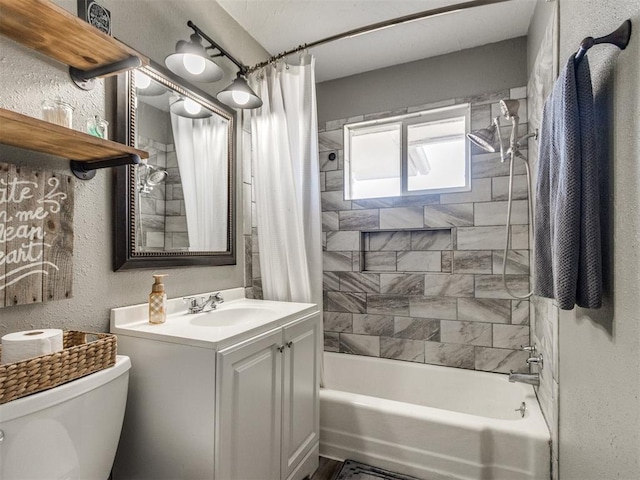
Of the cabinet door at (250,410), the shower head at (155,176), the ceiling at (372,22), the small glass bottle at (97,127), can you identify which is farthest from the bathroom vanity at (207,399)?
the ceiling at (372,22)

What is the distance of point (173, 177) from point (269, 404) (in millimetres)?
1152

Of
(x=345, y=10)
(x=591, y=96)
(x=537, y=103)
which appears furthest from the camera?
(x=345, y=10)

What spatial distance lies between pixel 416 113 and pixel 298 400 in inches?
84.4

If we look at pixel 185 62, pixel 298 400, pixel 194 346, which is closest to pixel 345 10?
pixel 185 62

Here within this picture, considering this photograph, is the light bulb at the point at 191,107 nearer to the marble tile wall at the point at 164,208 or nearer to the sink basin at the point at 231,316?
the marble tile wall at the point at 164,208

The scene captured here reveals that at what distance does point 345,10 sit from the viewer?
78.6 inches

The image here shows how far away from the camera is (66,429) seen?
911 millimetres

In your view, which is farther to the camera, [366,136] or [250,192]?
[366,136]

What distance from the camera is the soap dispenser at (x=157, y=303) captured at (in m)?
1.39

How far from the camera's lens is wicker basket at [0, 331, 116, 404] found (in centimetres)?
82

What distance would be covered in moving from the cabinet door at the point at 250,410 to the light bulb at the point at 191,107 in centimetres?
124

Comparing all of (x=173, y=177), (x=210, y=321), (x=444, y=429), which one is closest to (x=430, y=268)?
A: (x=444, y=429)

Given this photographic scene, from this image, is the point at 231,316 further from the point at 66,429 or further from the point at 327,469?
the point at 327,469

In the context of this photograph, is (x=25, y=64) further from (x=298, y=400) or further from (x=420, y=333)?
(x=420, y=333)
